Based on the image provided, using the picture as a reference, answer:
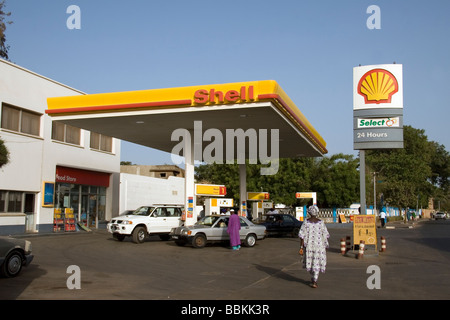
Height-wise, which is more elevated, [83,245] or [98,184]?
[98,184]

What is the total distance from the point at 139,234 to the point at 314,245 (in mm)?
13225

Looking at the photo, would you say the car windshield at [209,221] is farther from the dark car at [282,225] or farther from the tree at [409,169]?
the tree at [409,169]

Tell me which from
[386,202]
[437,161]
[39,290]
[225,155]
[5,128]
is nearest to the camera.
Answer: [39,290]

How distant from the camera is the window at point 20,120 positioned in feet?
84.0

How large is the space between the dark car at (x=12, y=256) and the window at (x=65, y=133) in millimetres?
19251

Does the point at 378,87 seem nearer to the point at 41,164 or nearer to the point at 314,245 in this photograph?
the point at 314,245

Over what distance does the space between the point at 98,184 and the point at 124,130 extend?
1158cm

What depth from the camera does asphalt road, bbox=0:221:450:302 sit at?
9.26m

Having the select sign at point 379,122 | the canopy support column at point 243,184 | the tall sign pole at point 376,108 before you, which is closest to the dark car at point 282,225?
the canopy support column at point 243,184

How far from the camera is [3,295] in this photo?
29.1 feet

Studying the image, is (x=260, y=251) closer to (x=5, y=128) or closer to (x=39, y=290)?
(x=39, y=290)

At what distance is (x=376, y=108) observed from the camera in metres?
18.3

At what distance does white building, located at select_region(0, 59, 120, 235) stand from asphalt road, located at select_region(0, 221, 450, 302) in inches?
325

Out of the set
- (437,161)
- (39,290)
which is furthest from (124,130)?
(437,161)
